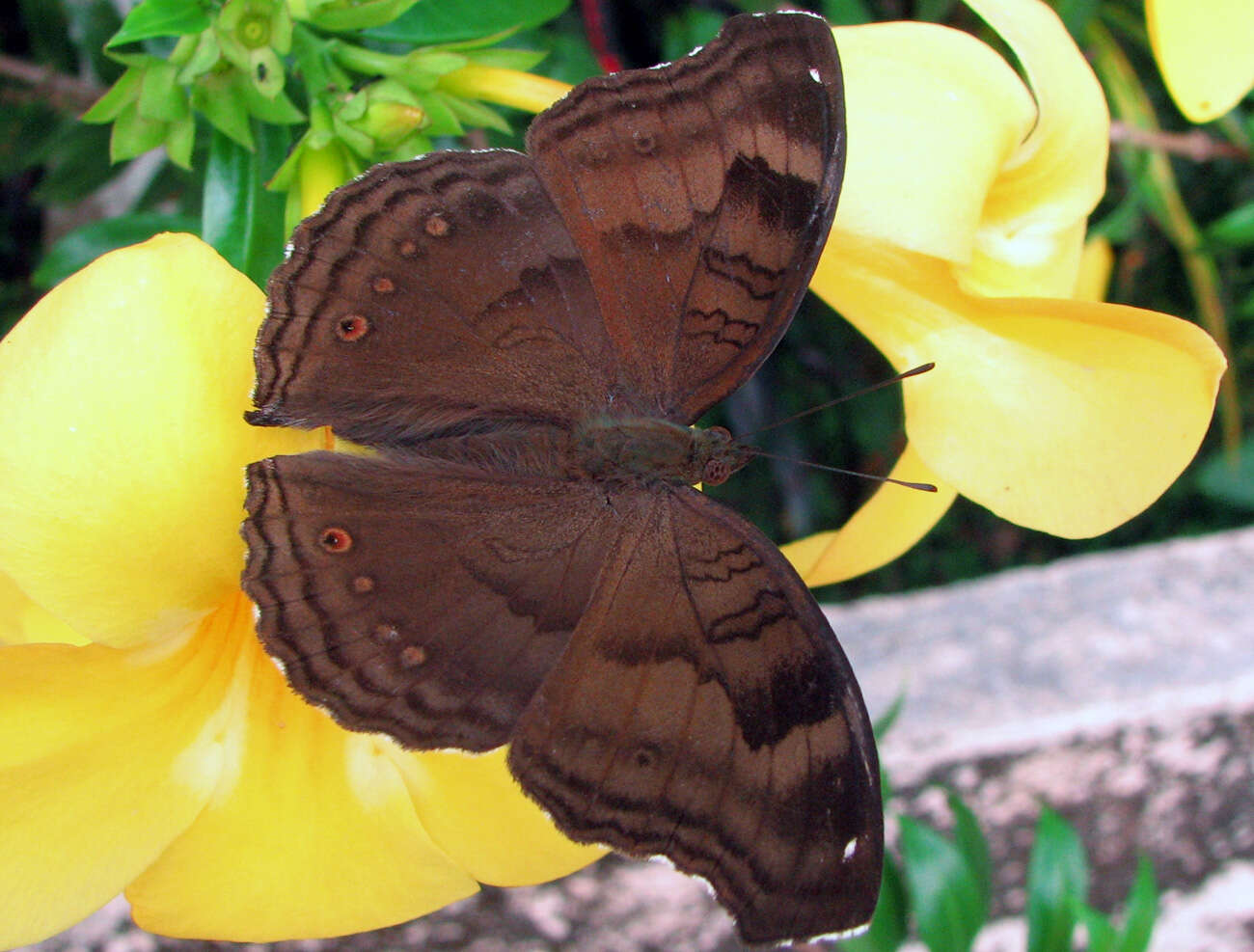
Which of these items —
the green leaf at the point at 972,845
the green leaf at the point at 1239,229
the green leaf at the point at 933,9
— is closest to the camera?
the green leaf at the point at 972,845

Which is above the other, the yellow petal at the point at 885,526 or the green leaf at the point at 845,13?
the green leaf at the point at 845,13

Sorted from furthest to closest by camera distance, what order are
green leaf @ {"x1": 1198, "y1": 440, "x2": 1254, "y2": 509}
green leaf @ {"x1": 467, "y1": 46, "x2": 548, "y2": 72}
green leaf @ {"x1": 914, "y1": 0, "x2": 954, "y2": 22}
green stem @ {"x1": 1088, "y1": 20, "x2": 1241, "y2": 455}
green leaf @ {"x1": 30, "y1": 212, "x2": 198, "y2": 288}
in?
green leaf @ {"x1": 1198, "y1": 440, "x2": 1254, "y2": 509} < green stem @ {"x1": 1088, "y1": 20, "x2": 1241, "y2": 455} < green leaf @ {"x1": 914, "y1": 0, "x2": 954, "y2": 22} < green leaf @ {"x1": 30, "y1": 212, "x2": 198, "y2": 288} < green leaf @ {"x1": 467, "y1": 46, "x2": 548, "y2": 72}

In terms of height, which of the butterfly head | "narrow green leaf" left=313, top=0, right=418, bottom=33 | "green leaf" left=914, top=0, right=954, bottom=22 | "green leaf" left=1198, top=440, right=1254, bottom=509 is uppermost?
"narrow green leaf" left=313, top=0, right=418, bottom=33

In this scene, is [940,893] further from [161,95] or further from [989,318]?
[161,95]

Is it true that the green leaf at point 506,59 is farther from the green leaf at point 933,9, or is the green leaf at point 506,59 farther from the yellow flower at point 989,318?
the green leaf at point 933,9

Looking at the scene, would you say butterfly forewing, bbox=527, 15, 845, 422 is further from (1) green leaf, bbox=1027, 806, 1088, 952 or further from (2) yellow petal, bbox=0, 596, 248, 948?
(1) green leaf, bbox=1027, 806, 1088, 952

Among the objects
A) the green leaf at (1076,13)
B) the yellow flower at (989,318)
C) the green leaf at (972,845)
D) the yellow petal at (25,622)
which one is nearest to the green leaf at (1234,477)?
the green leaf at (1076,13)

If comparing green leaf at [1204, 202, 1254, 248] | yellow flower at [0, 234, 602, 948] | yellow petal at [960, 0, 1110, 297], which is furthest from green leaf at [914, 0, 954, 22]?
yellow flower at [0, 234, 602, 948]
